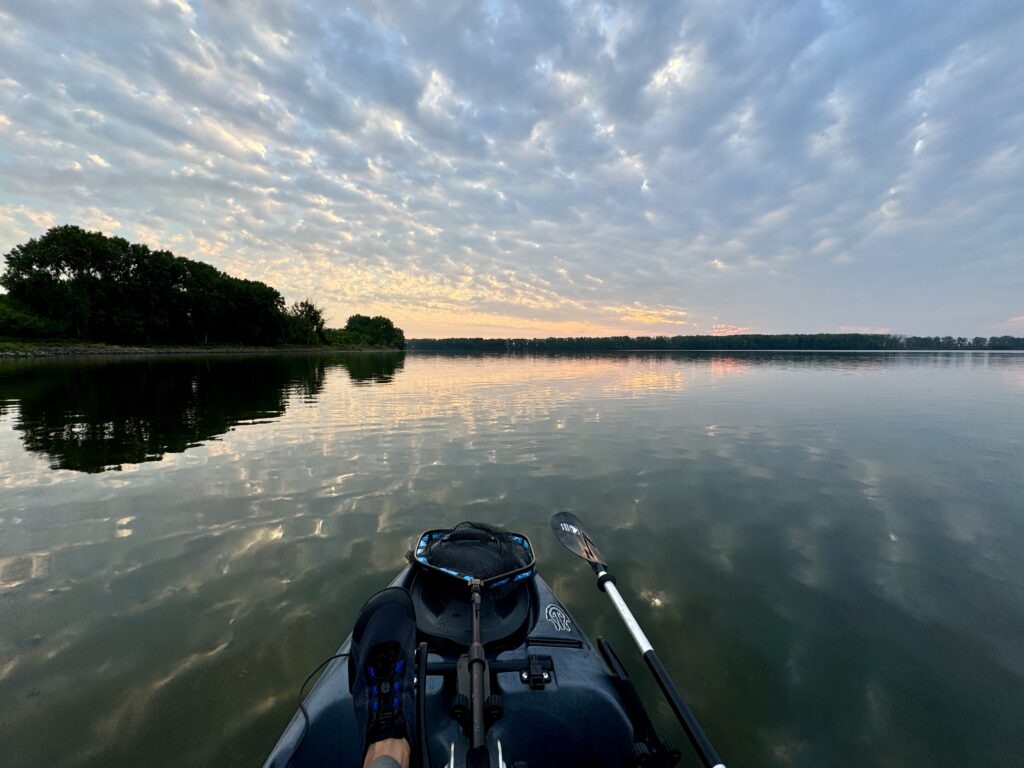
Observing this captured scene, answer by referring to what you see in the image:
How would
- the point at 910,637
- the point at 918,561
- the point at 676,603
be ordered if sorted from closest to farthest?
1. the point at 910,637
2. the point at 676,603
3. the point at 918,561

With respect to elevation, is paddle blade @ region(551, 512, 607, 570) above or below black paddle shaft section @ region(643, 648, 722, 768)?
below

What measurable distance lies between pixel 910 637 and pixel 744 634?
76.5 inches

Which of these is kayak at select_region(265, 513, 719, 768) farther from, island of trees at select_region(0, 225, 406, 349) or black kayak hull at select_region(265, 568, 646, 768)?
island of trees at select_region(0, 225, 406, 349)

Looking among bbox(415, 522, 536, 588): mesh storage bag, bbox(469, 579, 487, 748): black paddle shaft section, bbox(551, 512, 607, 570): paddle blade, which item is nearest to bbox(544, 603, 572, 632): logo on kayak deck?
bbox(415, 522, 536, 588): mesh storage bag

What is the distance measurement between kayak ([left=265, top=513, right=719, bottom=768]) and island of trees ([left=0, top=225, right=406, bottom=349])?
96.1 meters

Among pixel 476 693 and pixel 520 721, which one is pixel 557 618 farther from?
pixel 476 693

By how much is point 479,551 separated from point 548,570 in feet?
6.50

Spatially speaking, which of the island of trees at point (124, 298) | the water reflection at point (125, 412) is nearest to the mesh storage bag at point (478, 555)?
the water reflection at point (125, 412)

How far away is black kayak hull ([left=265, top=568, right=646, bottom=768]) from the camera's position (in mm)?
2838

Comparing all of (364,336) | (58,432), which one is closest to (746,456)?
(58,432)

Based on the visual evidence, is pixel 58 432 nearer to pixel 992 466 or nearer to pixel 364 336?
pixel 992 466

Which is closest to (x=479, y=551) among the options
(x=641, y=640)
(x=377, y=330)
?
(x=641, y=640)

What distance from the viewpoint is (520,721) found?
298 cm

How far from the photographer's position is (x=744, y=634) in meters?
5.00
